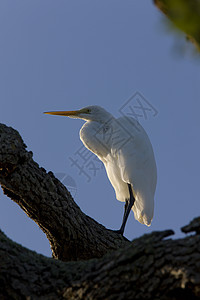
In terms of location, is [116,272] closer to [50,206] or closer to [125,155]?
[50,206]

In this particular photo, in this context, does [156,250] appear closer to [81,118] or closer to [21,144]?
[21,144]

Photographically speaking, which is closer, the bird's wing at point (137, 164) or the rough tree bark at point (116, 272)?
the rough tree bark at point (116, 272)

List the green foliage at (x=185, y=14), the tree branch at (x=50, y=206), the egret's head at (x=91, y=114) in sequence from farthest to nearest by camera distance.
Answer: the egret's head at (x=91, y=114) → the tree branch at (x=50, y=206) → the green foliage at (x=185, y=14)

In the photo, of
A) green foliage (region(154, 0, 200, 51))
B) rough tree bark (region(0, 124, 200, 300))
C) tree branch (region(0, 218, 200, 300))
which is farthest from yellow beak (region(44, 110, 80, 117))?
green foliage (region(154, 0, 200, 51))

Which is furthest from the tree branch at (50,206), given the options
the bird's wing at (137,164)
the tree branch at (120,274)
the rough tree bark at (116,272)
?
the bird's wing at (137,164)

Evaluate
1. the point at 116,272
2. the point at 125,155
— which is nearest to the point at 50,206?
the point at 116,272

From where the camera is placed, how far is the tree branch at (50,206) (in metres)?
3.22

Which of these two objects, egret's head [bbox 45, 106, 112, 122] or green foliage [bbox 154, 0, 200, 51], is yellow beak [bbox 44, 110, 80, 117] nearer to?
egret's head [bbox 45, 106, 112, 122]

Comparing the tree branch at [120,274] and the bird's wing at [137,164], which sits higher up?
the bird's wing at [137,164]

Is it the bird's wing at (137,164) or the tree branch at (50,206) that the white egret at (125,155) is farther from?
the tree branch at (50,206)

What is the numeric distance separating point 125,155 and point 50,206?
2.16 m

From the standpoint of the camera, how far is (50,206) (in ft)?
11.0

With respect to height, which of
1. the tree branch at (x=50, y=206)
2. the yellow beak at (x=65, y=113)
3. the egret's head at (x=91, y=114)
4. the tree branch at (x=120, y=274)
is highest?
the yellow beak at (x=65, y=113)

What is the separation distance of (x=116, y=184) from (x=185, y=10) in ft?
16.1
